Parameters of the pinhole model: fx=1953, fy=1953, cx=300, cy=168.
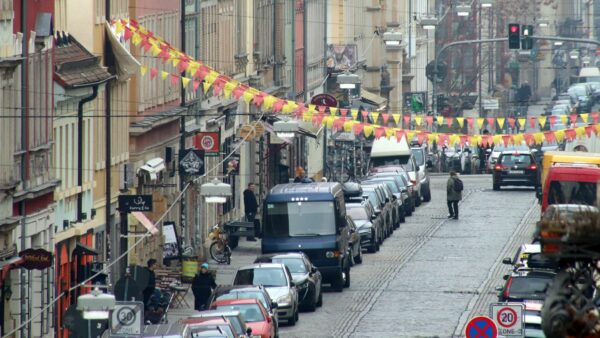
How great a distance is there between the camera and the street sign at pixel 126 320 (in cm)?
2506

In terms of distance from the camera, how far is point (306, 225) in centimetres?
3991

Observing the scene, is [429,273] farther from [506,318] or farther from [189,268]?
[506,318]

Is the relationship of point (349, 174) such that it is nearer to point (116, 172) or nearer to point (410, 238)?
point (410, 238)

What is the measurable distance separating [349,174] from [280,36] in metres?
5.51

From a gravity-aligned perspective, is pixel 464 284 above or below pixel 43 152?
below

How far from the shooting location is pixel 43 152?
3212cm

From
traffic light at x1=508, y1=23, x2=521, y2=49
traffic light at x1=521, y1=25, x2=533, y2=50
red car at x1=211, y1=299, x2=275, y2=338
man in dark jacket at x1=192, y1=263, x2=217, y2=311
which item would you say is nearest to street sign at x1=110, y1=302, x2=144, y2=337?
red car at x1=211, y1=299, x2=275, y2=338

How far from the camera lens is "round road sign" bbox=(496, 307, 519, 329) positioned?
21.4 meters

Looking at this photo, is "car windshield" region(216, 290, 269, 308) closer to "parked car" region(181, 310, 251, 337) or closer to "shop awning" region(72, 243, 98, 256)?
"parked car" region(181, 310, 251, 337)

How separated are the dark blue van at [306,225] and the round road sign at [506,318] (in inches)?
715

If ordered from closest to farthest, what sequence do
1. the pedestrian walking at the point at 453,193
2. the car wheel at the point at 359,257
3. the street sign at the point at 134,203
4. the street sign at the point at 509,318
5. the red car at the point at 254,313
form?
the street sign at the point at 509,318
the red car at the point at 254,313
the street sign at the point at 134,203
the car wheel at the point at 359,257
the pedestrian walking at the point at 453,193

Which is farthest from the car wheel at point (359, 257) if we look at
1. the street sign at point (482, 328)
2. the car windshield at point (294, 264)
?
the street sign at point (482, 328)

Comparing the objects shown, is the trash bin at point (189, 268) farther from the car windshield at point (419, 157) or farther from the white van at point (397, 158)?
the car windshield at point (419, 157)

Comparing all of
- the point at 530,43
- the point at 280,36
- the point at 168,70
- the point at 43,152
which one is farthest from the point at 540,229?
the point at 280,36
